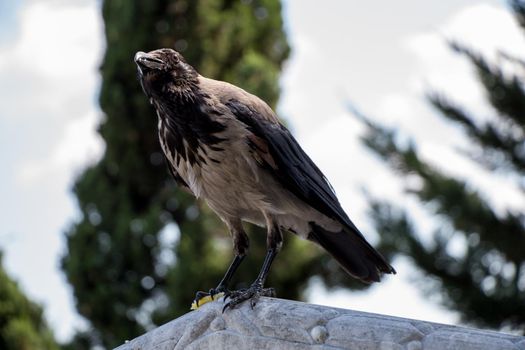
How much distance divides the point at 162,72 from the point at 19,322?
4.79 meters

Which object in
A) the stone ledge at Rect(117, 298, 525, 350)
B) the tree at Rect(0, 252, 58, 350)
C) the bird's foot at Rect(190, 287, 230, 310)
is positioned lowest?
the stone ledge at Rect(117, 298, 525, 350)

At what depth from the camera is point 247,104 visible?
376 centimetres

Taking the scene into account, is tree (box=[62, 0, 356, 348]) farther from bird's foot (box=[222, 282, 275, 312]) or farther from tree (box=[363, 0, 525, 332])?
bird's foot (box=[222, 282, 275, 312])

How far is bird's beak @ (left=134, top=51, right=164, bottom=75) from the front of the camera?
3662mm

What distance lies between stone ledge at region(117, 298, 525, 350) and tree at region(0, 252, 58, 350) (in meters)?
4.63

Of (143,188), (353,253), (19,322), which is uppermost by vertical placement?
(143,188)

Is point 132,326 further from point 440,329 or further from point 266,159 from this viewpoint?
point 440,329

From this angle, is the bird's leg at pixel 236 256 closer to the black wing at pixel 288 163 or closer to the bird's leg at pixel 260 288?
the bird's leg at pixel 260 288

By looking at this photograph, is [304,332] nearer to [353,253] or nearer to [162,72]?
[353,253]

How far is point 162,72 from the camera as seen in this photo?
3.70 metres

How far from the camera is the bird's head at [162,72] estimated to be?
12.1ft

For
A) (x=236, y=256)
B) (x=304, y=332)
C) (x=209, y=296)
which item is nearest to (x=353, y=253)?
(x=236, y=256)

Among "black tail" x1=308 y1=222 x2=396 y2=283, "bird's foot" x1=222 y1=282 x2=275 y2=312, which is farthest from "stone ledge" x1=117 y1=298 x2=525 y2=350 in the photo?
"black tail" x1=308 y1=222 x2=396 y2=283

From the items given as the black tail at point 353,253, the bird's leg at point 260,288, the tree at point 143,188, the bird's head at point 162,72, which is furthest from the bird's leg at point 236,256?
the tree at point 143,188
